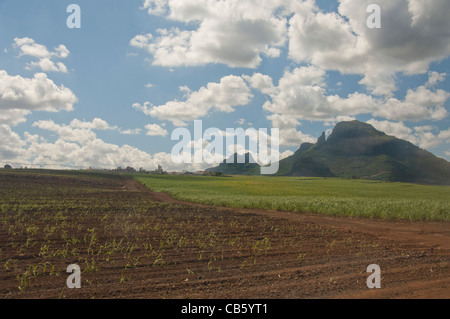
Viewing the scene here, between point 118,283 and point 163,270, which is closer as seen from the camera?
point 118,283

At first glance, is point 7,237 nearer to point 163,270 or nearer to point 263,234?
point 163,270

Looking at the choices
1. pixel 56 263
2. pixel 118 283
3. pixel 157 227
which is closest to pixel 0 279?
pixel 56 263

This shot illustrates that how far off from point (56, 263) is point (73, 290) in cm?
224

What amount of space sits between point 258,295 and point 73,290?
390cm

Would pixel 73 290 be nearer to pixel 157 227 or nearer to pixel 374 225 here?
pixel 157 227

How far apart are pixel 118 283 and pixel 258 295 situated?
3156mm

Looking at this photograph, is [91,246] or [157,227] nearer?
[91,246]

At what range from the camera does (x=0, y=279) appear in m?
6.67

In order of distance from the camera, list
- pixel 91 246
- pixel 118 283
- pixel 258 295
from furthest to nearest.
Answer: pixel 91 246 < pixel 118 283 < pixel 258 295
